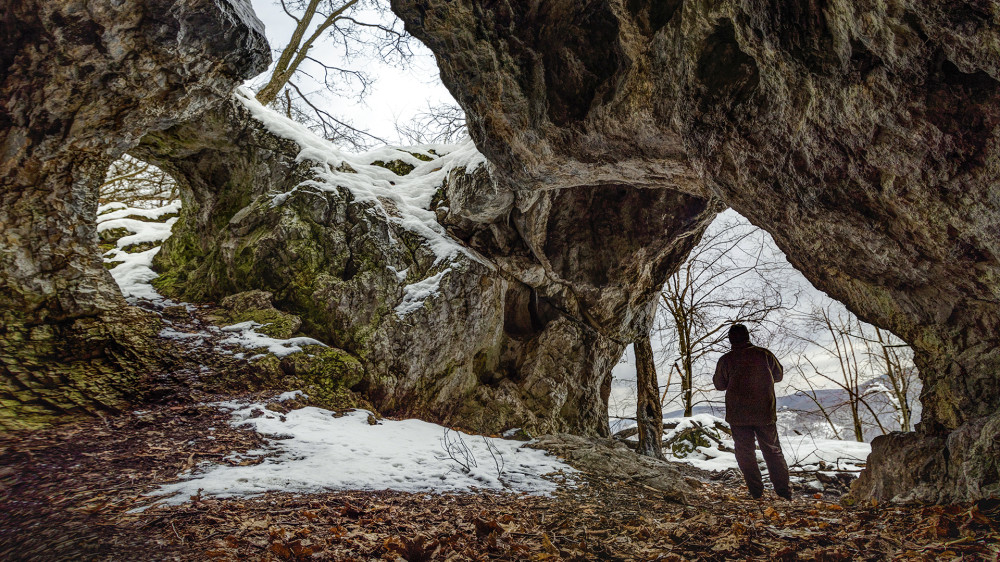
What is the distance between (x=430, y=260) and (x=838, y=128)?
595 centimetres

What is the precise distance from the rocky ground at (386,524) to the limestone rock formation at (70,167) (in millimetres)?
1004

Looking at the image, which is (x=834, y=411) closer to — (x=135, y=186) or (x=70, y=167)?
(x=70, y=167)

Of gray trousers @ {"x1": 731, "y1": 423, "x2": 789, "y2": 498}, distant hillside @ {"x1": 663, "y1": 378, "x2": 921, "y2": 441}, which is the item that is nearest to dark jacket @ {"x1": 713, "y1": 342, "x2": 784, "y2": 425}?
gray trousers @ {"x1": 731, "y1": 423, "x2": 789, "y2": 498}

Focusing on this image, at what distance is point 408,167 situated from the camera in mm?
9805

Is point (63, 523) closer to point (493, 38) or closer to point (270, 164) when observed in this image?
point (493, 38)

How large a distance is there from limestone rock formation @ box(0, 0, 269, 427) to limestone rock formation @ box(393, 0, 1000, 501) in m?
3.11

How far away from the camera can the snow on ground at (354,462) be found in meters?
3.18

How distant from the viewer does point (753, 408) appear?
468 centimetres

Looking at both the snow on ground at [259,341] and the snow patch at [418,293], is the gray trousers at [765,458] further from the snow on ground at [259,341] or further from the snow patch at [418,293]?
the snow on ground at [259,341]

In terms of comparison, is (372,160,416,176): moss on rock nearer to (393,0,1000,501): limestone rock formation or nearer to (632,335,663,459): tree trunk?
(393,0,1000,501): limestone rock formation

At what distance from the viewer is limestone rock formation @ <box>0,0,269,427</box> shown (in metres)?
4.25

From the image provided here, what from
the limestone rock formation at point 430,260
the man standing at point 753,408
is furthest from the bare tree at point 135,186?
the man standing at point 753,408

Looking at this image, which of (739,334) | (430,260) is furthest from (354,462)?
(739,334)

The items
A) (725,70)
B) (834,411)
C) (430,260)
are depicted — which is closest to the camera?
(725,70)
